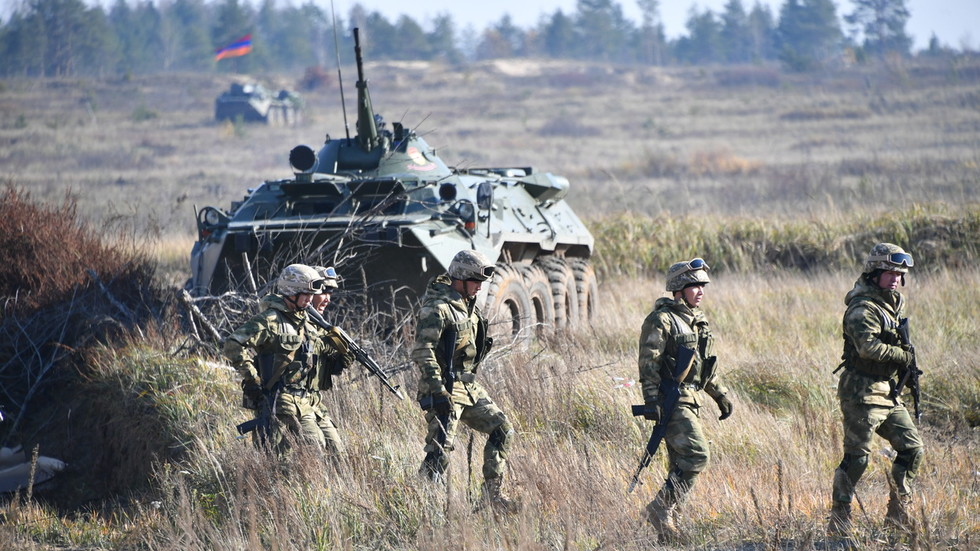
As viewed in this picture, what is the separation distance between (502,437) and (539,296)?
185 inches

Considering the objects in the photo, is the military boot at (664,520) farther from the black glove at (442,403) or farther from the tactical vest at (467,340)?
the tactical vest at (467,340)

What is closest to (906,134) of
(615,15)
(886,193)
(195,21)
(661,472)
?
(886,193)

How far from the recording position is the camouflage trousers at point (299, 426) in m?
6.05

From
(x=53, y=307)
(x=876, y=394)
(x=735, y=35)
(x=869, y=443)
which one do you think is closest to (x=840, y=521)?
(x=869, y=443)

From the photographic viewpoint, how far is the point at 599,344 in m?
10.3

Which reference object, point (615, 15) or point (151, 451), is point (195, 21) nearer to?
point (615, 15)

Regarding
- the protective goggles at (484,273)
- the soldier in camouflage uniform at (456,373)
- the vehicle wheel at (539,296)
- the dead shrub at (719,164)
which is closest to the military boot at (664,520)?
the soldier in camouflage uniform at (456,373)

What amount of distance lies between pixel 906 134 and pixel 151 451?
3976cm

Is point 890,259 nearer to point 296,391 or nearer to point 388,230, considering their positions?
point 296,391

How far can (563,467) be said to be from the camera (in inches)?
227

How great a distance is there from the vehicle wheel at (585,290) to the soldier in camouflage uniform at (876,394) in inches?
249

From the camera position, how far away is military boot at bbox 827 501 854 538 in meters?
5.48

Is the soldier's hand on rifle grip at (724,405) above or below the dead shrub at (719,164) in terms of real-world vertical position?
above

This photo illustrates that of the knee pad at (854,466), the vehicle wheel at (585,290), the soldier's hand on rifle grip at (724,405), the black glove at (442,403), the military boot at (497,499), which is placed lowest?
the vehicle wheel at (585,290)
